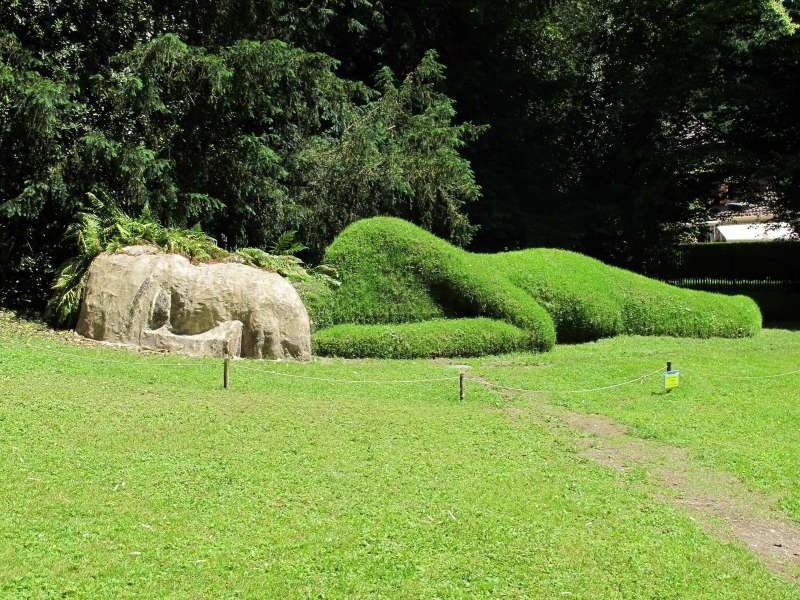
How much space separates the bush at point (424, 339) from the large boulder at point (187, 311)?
39.4 inches

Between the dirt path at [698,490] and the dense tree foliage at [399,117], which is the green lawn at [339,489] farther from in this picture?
the dense tree foliage at [399,117]

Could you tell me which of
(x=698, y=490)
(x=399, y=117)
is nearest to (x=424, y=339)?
(x=698, y=490)

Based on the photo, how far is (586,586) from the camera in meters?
4.86

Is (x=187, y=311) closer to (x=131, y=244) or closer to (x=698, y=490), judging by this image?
(x=131, y=244)

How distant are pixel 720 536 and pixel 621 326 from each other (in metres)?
9.59

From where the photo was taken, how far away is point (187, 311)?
1152cm

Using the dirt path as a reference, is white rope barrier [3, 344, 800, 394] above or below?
above

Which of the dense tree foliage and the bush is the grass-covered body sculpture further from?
the dense tree foliage

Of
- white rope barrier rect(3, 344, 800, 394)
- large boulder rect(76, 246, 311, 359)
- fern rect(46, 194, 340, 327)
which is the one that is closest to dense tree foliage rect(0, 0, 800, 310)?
fern rect(46, 194, 340, 327)

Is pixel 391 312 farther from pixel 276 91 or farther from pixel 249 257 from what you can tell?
pixel 276 91

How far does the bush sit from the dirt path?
3652mm

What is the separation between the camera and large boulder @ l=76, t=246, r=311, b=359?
11.5 m

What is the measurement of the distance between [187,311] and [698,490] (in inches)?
Result: 295

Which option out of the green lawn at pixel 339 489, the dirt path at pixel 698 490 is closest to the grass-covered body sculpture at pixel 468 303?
the green lawn at pixel 339 489
